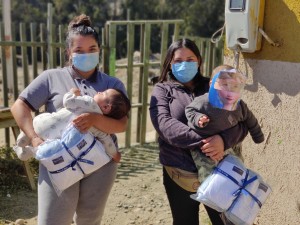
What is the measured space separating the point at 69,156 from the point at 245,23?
5.29 ft

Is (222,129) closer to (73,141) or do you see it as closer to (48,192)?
(73,141)

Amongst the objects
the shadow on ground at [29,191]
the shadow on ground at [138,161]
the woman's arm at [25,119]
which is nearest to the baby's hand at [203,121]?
the woman's arm at [25,119]

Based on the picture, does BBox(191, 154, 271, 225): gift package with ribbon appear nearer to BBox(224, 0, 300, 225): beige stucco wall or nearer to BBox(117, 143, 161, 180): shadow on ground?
BBox(224, 0, 300, 225): beige stucco wall

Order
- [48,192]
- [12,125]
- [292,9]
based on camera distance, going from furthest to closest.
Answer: [12,125] < [292,9] < [48,192]

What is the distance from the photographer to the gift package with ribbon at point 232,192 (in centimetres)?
224

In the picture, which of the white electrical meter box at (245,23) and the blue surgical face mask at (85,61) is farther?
the white electrical meter box at (245,23)

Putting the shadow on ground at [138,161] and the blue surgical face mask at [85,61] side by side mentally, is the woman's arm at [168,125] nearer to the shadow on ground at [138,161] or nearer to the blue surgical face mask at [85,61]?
the blue surgical face mask at [85,61]

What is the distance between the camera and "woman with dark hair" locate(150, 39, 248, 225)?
2.30 metres

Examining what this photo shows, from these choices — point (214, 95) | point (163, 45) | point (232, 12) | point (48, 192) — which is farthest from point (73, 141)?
point (163, 45)

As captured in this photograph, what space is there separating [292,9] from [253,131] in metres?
1.07

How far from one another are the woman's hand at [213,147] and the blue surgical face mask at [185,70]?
0.41m

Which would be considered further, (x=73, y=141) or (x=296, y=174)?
(x=296, y=174)

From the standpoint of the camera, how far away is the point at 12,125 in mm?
4812

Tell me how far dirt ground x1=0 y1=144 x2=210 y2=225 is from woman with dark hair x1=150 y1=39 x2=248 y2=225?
1.30 meters
